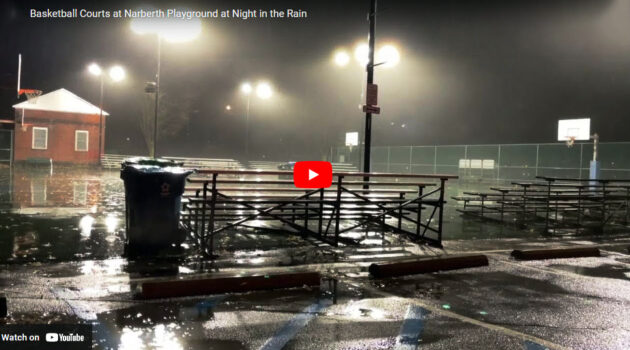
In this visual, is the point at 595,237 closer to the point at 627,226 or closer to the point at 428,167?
the point at 627,226

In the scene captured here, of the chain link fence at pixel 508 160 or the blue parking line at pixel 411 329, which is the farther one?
the chain link fence at pixel 508 160

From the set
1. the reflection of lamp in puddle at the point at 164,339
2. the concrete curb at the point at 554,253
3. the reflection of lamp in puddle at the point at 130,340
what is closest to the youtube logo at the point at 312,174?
the concrete curb at the point at 554,253

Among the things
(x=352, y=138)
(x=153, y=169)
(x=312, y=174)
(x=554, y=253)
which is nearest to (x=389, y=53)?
(x=312, y=174)

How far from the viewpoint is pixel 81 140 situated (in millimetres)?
39312

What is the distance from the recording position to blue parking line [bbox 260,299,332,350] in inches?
167

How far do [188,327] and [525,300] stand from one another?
4.06 metres

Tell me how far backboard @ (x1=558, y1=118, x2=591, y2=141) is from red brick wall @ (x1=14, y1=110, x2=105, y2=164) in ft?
115

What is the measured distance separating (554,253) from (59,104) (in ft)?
128

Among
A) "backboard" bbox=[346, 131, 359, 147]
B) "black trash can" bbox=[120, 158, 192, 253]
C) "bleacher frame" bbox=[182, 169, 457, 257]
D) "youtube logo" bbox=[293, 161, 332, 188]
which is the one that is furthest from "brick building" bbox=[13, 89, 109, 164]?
"black trash can" bbox=[120, 158, 192, 253]

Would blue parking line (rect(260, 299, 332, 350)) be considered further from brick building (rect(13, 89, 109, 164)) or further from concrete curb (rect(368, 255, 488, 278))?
brick building (rect(13, 89, 109, 164))

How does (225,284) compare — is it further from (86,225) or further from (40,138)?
(40,138)

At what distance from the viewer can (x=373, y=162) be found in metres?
44.9

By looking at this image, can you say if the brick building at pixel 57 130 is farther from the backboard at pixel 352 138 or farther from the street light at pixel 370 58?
the street light at pixel 370 58

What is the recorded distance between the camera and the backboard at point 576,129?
29906mm
